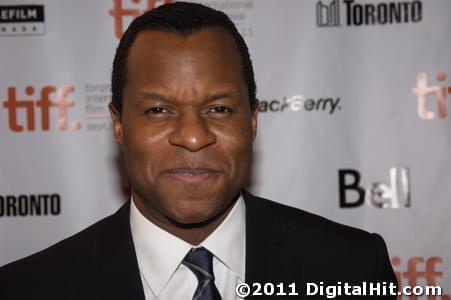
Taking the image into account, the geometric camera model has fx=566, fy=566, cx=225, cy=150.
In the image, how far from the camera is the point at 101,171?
1975 millimetres

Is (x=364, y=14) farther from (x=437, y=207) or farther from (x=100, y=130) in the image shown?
(x=100, y=130)

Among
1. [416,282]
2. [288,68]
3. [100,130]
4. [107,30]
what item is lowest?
[416,282]

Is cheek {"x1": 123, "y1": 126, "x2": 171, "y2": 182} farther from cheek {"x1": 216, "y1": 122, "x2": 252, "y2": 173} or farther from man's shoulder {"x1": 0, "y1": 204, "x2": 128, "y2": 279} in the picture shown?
man's shoulder {"x1": 0, "y1": 204, "x2": 128, "y2": 279}

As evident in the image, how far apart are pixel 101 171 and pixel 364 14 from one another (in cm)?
107

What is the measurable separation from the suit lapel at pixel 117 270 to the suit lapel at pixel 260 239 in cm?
24

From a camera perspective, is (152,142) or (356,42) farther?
(356,42)

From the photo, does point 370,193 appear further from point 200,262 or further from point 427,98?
point 200,262

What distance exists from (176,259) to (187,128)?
312mm

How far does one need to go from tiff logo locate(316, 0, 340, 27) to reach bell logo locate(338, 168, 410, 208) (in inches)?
20.4

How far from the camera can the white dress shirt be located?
1.19 m

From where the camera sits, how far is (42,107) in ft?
6.44

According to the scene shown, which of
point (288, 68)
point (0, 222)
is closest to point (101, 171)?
point (0, 222)

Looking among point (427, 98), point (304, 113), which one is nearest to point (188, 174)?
point (304, 113)

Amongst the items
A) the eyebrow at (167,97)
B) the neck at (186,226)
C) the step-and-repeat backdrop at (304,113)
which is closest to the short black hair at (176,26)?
the eyebrow at (167,97)
